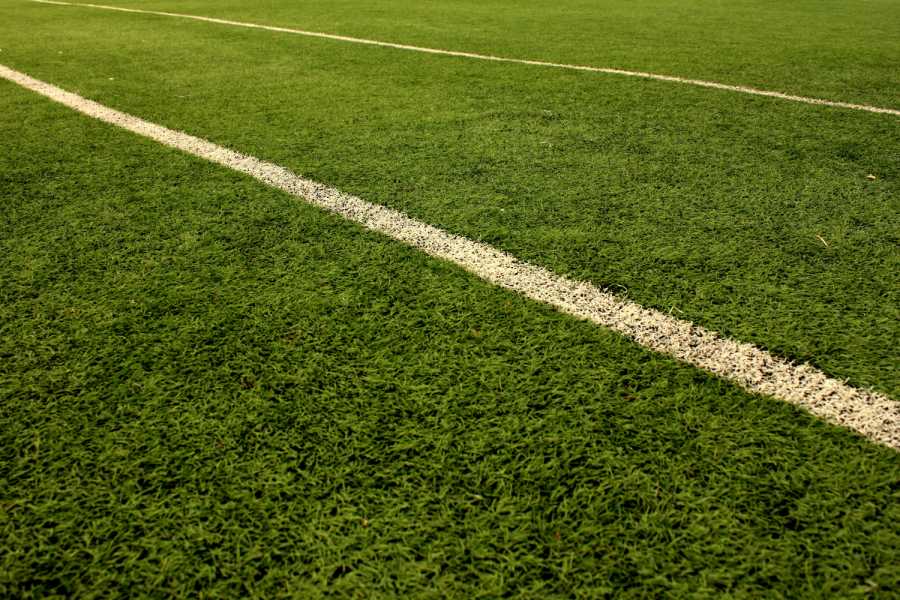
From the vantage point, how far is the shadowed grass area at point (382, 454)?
1.07 meters

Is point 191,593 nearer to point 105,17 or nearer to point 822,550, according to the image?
point 822,550

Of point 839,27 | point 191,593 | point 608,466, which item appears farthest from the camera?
point 839,27

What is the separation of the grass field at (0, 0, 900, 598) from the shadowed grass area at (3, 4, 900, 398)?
0.05 feet

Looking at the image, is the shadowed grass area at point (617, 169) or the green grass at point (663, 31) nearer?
the shadowed grass area at point (617, 169)

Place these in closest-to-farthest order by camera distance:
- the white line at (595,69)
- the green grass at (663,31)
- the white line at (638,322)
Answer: the white line at (638,322) < the white line at (595,69) < the green grass at (663,31)

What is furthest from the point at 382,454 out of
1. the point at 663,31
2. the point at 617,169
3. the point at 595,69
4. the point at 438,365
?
the point at 663,31

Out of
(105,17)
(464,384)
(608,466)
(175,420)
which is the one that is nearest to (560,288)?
(464,384)

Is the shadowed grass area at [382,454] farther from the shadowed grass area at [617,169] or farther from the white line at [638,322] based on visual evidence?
the shadowed grass area at [617,169]

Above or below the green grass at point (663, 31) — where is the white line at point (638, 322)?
below

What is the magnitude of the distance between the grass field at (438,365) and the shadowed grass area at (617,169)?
16mm

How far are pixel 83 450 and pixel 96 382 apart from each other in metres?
0.24

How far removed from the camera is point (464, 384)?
148 centimetres

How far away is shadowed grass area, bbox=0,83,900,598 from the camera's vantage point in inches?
42.3

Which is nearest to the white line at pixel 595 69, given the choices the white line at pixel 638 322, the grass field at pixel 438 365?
the grass field at pixel 438 365
